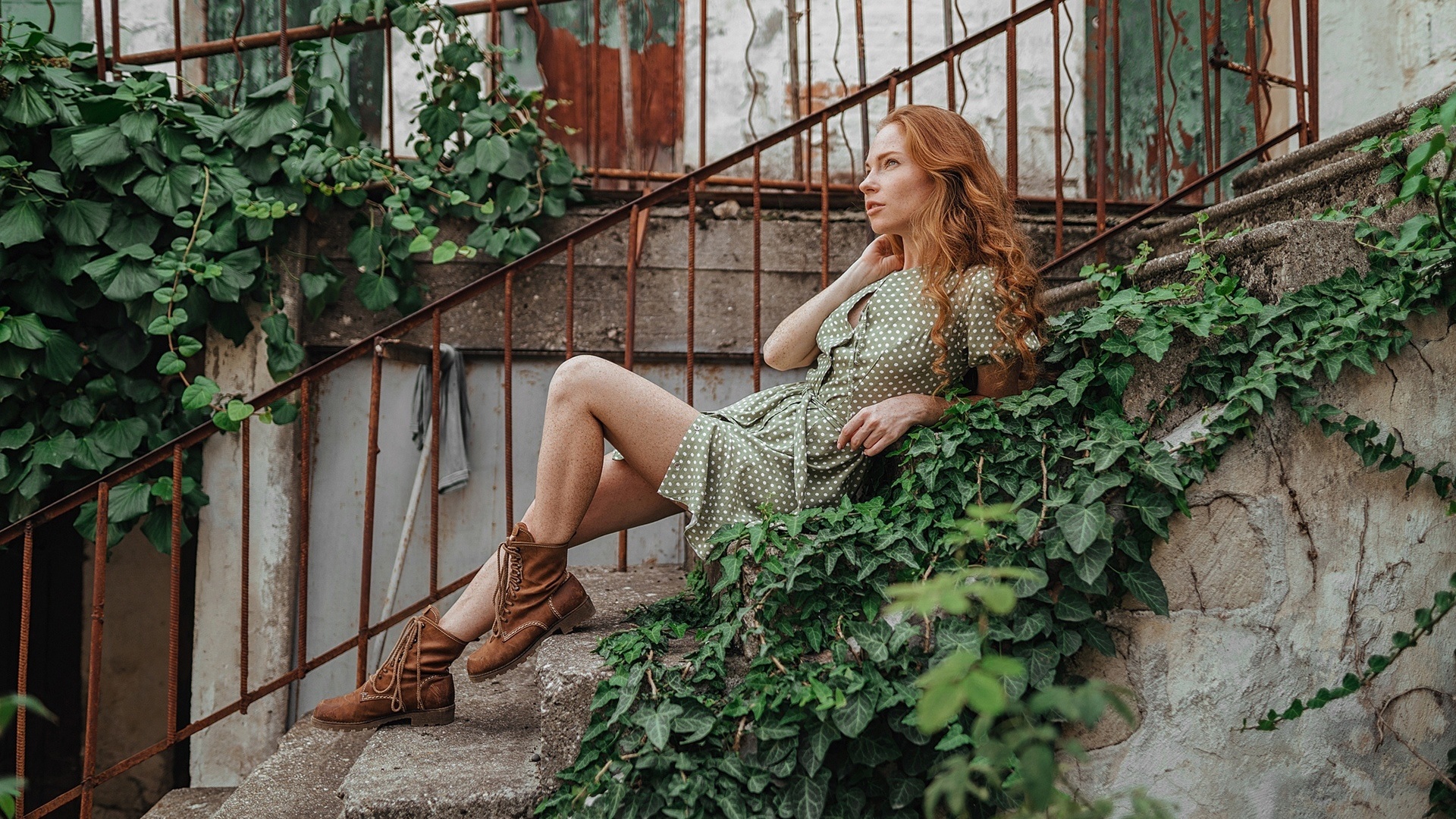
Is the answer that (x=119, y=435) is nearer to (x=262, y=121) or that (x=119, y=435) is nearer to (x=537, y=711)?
(x=262, y=121)

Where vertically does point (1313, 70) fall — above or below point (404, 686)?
above

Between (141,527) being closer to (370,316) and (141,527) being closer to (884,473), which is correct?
(370,316)

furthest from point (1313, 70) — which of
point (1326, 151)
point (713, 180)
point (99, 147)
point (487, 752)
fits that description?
point (99, 147)

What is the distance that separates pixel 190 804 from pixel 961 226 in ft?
9.52

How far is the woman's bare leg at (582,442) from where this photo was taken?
2338mm

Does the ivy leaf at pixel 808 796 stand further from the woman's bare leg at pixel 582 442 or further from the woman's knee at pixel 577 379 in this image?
the woman's knee at pixel 577 379

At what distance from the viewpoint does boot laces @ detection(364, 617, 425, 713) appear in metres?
2.36

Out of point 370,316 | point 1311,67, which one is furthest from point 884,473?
point 370,316

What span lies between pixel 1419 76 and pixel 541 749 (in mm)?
4152

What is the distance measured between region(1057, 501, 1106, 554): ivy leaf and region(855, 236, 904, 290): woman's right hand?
89 centimetres

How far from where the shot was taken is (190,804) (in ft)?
10.3

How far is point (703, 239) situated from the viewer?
4.05 meters

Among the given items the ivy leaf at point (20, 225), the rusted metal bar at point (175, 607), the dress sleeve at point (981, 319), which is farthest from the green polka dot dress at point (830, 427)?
the ivy leaf at point (20, 225)

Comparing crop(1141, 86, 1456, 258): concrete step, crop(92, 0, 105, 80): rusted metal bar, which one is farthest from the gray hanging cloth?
crop(1141, 86, 1456, 258): concrete step
